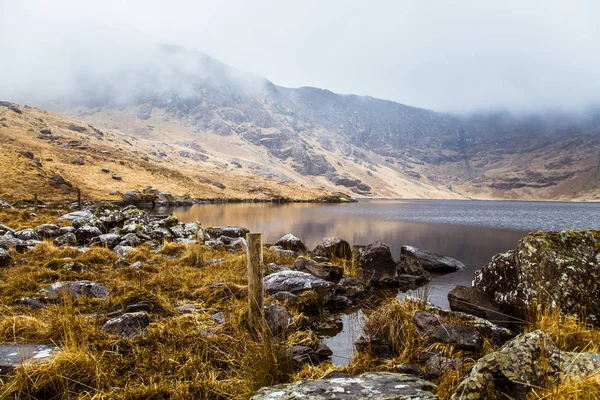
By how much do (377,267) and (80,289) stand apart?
10.8 metres

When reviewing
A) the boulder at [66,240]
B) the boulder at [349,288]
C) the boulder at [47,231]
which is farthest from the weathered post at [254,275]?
the boulder at [47,231]

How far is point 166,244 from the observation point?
53.9 ft

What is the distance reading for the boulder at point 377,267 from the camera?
13960 mm

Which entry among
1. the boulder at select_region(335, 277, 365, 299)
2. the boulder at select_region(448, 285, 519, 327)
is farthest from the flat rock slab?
the boulder at select_region(448, 285, 519, 327)

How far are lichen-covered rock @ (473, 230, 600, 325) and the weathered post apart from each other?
252 inches

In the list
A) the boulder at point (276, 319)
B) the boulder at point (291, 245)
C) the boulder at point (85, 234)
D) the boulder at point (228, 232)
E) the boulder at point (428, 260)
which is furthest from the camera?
the boulder at point (228, 232)

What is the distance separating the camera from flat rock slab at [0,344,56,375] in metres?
4.88

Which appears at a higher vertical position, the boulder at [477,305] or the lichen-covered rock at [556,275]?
the lichen-covered rock at [556,275]

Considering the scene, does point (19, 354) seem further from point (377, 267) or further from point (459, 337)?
point (377, 267)

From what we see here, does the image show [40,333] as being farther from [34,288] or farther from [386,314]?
[386,314]

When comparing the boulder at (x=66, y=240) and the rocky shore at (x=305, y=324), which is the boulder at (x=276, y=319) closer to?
the rocky shore at (x=305, y=324)

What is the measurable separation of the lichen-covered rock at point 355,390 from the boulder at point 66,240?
15.7m

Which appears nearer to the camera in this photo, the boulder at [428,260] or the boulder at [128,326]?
the boulder at [128,326]

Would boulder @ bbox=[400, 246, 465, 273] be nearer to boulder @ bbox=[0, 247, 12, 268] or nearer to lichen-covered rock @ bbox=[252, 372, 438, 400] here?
lichen-covered rock @ bbox=[252, 372, 438, 400]
